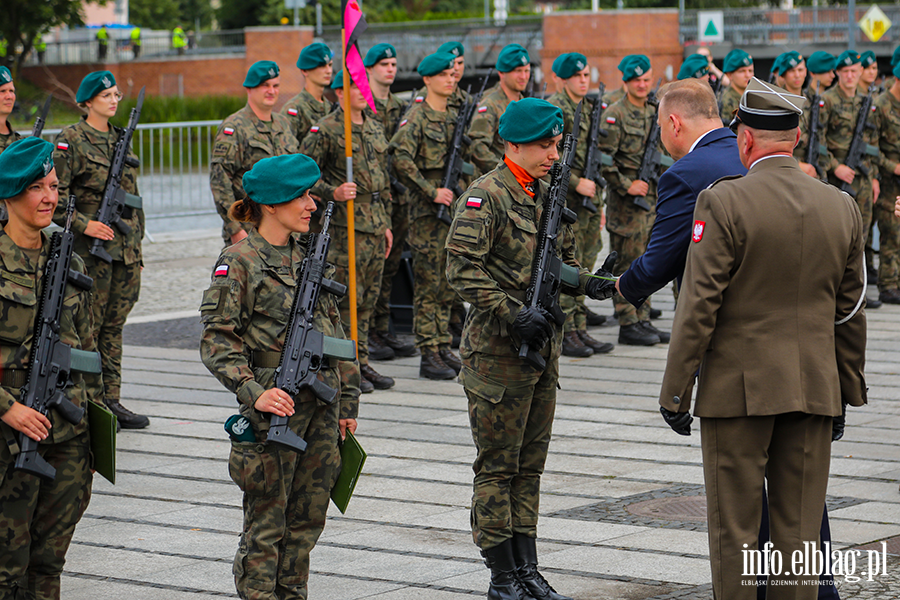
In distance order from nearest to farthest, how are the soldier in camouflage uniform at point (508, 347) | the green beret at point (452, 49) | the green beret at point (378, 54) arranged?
the soldier in camouflage uniform at point (508, 347) → the green beret at point (452, 49) → the green beret at point (378, 54)

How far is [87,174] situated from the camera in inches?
311

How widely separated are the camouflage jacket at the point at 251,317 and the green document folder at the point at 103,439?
0.41 m

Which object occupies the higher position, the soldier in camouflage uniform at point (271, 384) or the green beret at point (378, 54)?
the green beret at point (378, 54)

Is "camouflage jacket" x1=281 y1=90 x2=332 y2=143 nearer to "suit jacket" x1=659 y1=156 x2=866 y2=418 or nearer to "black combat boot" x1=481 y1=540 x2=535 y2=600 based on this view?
"black combat boot" x1=481 y1=540 x2=535 y2=600

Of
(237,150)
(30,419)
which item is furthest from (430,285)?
(30,419)

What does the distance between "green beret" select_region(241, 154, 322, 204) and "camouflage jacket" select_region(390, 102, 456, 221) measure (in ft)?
16.2

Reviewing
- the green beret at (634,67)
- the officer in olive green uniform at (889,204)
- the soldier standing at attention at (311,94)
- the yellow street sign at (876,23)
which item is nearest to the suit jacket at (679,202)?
the soldier standing at attention at (311,94)

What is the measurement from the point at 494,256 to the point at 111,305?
370cm

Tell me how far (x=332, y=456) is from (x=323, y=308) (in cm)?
56

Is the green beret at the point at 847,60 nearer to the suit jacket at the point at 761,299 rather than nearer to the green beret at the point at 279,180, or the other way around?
the suit jacket at the point at 761,299

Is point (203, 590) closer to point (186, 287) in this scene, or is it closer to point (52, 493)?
point (52, 493)

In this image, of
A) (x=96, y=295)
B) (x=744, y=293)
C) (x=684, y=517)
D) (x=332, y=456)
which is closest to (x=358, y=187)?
(x=96, y=295)

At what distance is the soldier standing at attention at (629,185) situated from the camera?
34.5ft

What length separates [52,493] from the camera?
4.37 m
